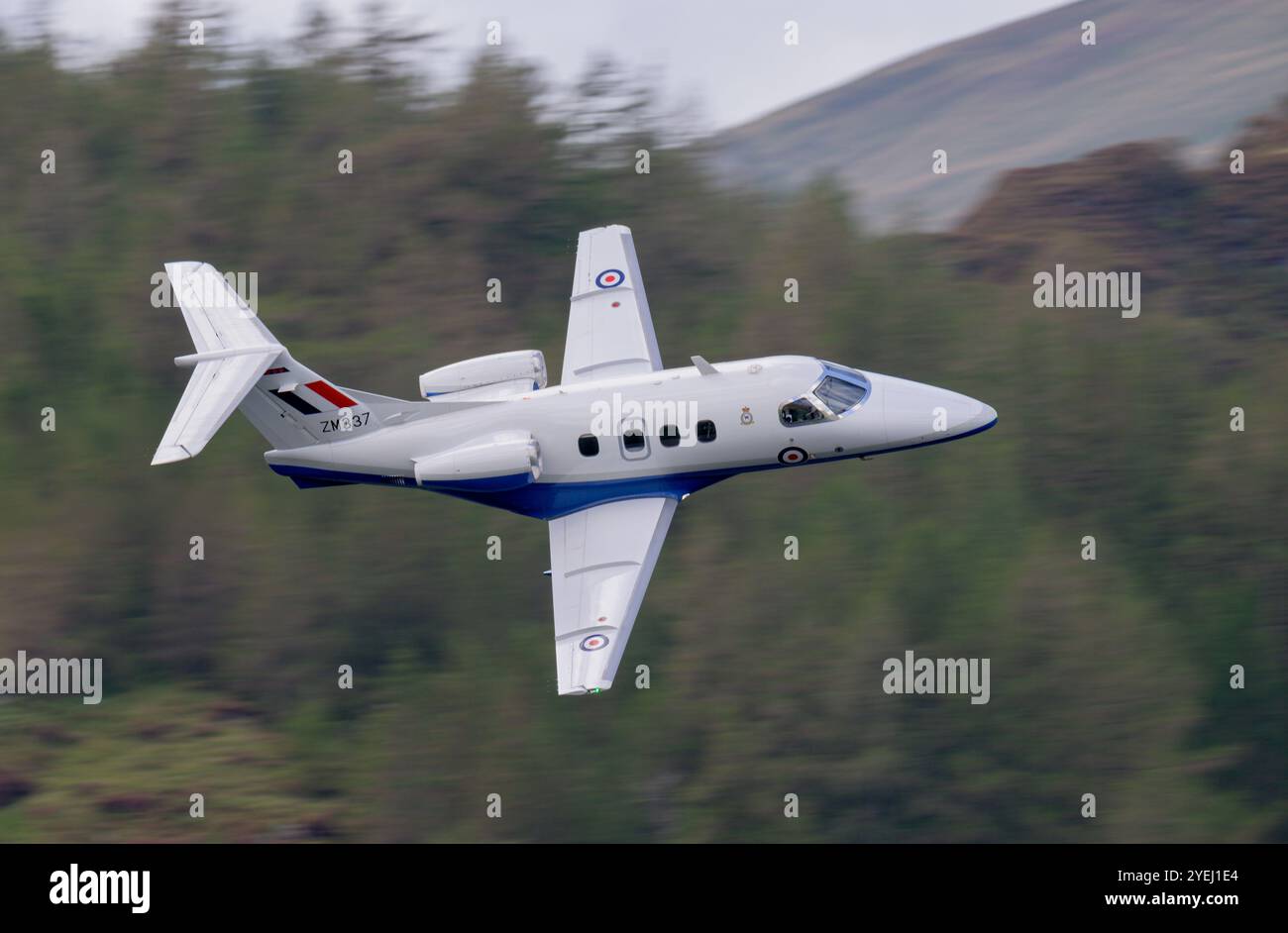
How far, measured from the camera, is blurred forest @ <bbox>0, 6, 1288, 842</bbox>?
34562 millimetres

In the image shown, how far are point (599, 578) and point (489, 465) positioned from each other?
296 centimetres

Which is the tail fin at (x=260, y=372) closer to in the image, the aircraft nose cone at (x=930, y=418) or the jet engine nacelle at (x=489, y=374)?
the jet engine nacelle at (x=489, y=374)

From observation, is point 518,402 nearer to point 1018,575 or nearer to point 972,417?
point 972,417

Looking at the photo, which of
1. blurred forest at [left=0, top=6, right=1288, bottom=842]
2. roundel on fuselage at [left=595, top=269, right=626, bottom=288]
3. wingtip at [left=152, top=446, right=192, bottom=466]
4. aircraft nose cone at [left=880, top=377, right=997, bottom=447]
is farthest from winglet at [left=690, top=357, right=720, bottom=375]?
wingtip at [left=152, top=446, right=192, bottom=466]

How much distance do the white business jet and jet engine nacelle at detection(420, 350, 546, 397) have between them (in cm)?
3

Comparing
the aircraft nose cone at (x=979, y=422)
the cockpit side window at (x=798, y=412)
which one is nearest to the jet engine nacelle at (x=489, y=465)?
the cockpit side window at (x=798, y=412)

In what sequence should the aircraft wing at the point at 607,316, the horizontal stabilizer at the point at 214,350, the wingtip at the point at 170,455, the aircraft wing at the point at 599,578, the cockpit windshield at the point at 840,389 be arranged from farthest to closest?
the aircraft wing at the point at 607,316 → the cockpit windshield at the point at 840,389 → the horizontal stabilizer at the point at 214,350 → the aircraft wing at the point at 599,578 → the wingtip at the point at 170,455

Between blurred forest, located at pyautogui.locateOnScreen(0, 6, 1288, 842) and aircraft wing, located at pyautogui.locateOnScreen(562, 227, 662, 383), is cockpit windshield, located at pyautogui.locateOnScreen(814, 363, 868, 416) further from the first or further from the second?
blurred forest, located at pyautogui.locateOnScreen(0, 6, 1288, 842)

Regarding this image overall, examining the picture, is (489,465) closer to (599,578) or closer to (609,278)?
(599,578)

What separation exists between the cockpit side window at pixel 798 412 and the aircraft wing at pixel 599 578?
2754 millimetres

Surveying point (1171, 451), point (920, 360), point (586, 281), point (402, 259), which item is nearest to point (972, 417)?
point (586, 281)

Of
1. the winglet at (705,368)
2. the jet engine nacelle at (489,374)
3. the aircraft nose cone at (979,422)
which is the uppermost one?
the jet engine nacelle at (489,374)

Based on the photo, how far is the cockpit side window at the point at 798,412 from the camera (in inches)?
1088

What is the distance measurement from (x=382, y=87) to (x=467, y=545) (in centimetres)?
1880
